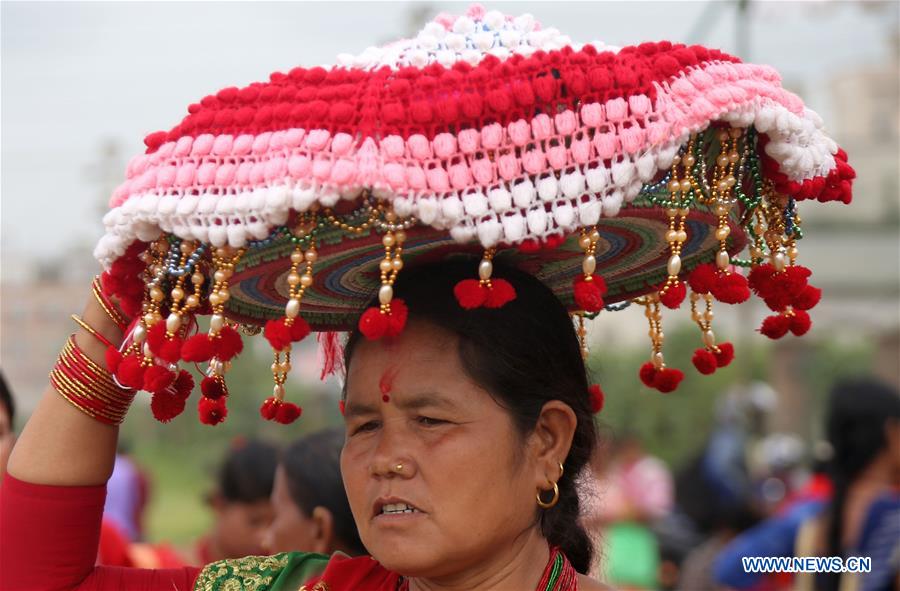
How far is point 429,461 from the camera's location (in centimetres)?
205


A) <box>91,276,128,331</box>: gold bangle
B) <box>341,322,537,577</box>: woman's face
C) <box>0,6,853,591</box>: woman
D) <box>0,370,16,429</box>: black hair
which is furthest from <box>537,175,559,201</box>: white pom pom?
<box>0,370,16,429</box>: black hair

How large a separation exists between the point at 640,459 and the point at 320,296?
1050cm

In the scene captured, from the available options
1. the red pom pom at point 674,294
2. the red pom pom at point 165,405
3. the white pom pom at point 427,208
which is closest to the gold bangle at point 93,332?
the red pom pom at point 165,405

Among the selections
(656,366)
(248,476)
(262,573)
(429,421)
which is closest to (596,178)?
(429,421)

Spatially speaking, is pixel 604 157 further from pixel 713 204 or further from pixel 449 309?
pixel 449 309

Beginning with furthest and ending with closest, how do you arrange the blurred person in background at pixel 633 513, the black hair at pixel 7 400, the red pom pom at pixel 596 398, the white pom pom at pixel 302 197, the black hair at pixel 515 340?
the blurred person in background at pixel 633 513, the black hair at pixel 7 400, the red pom pom at pixel 596 398, the black hair at pixel 515 340, the white pom pom at pixel 302 197

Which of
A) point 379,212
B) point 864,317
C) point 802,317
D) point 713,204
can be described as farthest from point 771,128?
point 864,317

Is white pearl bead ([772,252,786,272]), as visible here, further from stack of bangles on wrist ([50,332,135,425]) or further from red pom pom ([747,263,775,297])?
stack of bangles on wrist ([50,332,135,425])

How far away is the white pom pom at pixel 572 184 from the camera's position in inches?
68.2

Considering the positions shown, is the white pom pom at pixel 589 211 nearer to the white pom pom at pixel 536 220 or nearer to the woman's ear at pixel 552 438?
the white pom pom at pixel 536 220

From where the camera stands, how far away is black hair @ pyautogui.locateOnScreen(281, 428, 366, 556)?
3.37 metres

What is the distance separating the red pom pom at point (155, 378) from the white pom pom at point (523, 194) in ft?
2.21

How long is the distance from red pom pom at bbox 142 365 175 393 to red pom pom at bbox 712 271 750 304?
3.06 feet

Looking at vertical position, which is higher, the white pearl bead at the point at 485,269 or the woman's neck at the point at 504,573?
the white pearl bead at the point at 485,269
